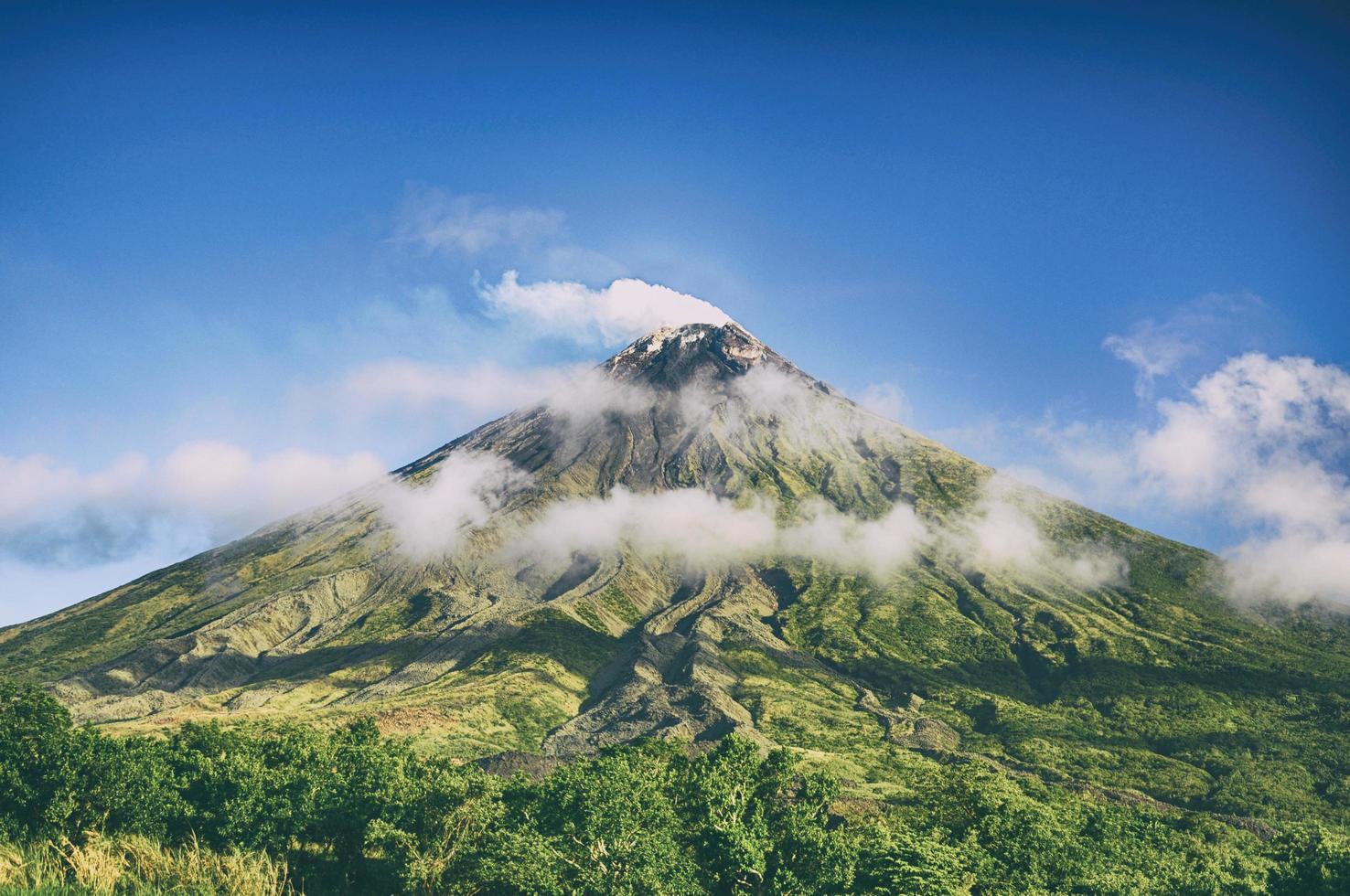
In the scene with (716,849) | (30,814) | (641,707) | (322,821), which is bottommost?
(641,707)

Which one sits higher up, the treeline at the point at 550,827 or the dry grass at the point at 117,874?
the dry grass at the point at 117,874

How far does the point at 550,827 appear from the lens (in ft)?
180

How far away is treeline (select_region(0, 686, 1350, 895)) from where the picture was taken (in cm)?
4981

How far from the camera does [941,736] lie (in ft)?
568

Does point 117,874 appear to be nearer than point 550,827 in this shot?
Yes

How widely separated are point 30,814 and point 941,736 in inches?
6179

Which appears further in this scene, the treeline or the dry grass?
the treeline

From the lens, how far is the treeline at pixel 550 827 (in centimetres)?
4981

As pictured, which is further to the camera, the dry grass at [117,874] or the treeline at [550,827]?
the treeline at [550,827]

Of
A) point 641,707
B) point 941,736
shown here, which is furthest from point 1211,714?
point 641,707

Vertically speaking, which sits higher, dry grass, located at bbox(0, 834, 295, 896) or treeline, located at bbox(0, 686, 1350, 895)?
dry grass, located at bbox(0, 834, 295, 896)

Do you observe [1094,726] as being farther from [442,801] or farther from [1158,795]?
[442,801]

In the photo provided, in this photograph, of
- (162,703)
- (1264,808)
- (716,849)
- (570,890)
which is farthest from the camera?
(162,703)

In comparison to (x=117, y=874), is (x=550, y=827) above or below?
below
